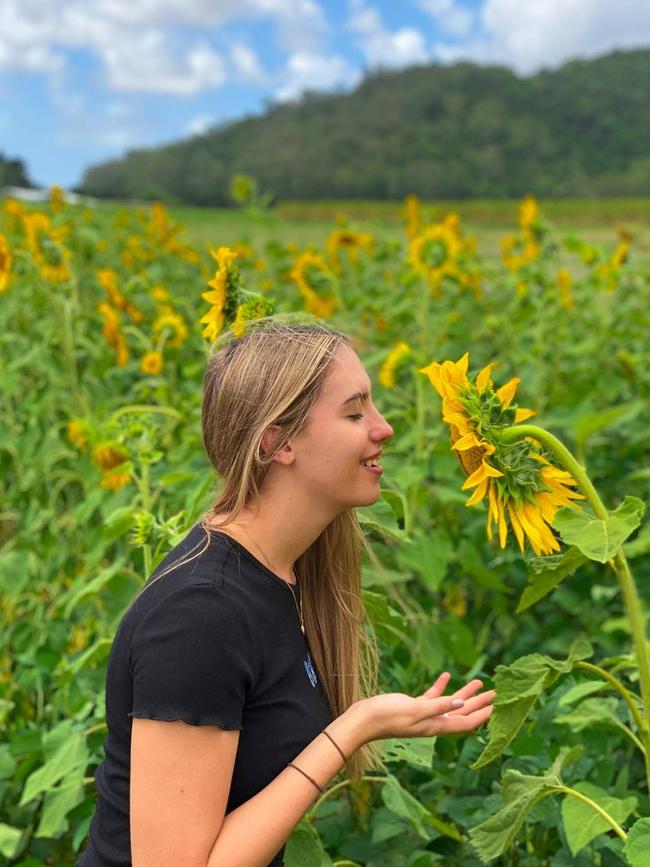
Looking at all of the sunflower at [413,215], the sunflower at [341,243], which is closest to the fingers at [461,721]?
the sunflower at [341,243]

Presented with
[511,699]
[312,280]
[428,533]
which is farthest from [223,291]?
[312,280]

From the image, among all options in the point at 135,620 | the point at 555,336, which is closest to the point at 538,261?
the point at 555,336

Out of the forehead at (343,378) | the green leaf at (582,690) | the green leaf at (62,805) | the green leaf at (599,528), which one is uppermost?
the forehead at (343,378)

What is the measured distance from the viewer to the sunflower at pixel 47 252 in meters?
3.28

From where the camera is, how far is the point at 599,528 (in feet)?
3.31

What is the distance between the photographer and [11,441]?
291 centimetres

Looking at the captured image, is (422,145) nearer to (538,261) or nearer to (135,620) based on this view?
(538,261)

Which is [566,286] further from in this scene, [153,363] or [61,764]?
[61,764]

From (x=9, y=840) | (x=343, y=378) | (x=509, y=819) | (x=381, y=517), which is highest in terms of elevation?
(x=343, y=378)

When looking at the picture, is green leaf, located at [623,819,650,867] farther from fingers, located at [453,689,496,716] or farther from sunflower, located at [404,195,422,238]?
sunflower, located at [404,195,422,238]

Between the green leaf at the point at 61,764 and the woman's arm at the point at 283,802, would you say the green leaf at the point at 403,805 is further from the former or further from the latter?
the green leaf at the point at 61,764

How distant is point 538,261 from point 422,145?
729 inches

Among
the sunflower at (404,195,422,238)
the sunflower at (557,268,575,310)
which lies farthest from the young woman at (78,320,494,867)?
the sunflower at (404,195,422,238)

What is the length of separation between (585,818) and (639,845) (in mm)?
289
